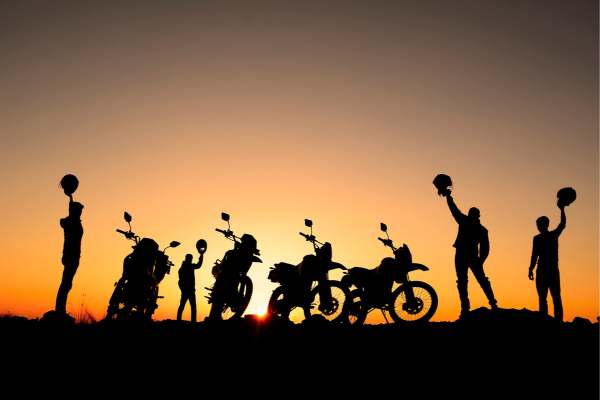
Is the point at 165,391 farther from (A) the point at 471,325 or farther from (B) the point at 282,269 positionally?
(B) the point at 282,269

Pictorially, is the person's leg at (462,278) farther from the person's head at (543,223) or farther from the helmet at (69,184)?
the helmet at (69,184)

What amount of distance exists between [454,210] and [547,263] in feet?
6.99

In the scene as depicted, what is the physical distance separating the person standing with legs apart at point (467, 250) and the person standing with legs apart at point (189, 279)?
717cm

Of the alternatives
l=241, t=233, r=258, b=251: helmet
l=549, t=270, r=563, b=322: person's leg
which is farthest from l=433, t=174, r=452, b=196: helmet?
l=241, t=233, r=258, b=251: helmet

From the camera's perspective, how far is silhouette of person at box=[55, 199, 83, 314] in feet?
29.5

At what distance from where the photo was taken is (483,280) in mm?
9172

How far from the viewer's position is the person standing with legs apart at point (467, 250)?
30.1 feet

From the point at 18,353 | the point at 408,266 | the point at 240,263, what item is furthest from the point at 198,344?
the point at 408,266

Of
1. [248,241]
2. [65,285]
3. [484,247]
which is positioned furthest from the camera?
[248,241]

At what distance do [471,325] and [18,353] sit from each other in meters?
6.12

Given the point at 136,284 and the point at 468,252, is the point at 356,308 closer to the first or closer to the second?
the point at 468,252

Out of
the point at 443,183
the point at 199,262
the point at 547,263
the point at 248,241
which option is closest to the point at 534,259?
the point at 547,263

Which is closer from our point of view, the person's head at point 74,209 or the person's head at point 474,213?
the person's head at point 74,209

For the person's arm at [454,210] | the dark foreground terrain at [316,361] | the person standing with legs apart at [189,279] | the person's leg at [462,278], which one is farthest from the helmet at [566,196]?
the person standing with legs apart at [189,279]
